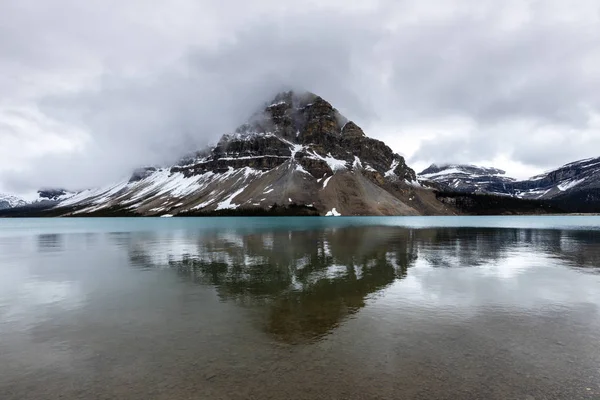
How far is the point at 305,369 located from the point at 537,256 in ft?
161

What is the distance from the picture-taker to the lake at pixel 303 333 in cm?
1374

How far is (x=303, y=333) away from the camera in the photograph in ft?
64.1

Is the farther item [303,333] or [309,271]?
[309,271]

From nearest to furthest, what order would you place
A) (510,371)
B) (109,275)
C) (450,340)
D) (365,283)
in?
(510,371) < (450,340) < (365,283) < (109,275)

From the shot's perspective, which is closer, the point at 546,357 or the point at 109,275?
the point at 546,357

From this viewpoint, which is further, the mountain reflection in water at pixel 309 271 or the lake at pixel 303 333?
the mountain reflection in water at pixel 309 271

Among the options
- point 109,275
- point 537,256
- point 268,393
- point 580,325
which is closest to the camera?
point 268,393

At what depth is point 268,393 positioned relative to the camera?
→ 42.9ft

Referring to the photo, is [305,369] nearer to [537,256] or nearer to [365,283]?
[365,283]

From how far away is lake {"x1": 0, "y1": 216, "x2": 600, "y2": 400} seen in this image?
1374 centimetres

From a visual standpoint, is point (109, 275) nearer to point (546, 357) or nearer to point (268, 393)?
point (268, 393)

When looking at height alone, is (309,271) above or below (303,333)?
above

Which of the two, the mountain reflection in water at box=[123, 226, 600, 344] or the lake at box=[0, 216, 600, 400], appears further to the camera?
the mountain reflection in water at box=[123, 226, 600, 344]

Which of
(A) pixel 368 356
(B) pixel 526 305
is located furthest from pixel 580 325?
(A) pixel 368 356
